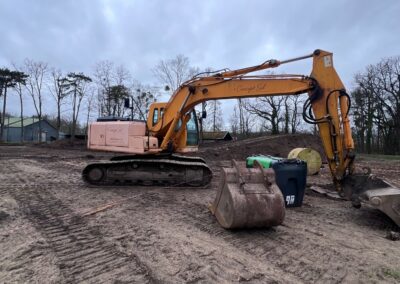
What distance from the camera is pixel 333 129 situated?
696cm

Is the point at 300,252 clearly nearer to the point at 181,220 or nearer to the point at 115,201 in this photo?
the point at 181,220

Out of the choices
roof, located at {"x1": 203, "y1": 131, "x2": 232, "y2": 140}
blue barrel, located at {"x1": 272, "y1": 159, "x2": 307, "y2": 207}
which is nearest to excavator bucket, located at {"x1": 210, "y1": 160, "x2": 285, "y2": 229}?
blue barrel, located at {"x1": 272, "y1": 159, "x2": 307, "y2": 207}

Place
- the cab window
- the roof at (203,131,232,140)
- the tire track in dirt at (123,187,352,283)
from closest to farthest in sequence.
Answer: the tire track in dirt at (123,187,352,283), the cab window, the roof at (203,131,232,140)

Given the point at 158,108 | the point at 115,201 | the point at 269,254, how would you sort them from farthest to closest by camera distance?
the point at 158,108
the point at 115,201
the point at 269,254

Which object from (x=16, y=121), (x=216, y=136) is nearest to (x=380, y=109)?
(x=216, y=136)

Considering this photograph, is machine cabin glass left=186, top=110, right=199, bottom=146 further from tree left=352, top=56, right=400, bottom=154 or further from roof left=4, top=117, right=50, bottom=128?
roof left=4, top=117, right=50, bottom=128

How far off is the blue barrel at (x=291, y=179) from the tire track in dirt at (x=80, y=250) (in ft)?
11.7

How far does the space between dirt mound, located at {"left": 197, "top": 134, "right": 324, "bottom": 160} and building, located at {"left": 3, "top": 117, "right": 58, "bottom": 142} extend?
159 feet

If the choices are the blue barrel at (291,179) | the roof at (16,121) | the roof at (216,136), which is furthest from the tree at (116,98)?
the blue barrel at (291,179)

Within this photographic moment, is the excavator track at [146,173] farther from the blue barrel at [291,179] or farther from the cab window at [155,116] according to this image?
the blue barrel at [291,179]

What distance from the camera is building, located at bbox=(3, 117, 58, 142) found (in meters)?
66.5

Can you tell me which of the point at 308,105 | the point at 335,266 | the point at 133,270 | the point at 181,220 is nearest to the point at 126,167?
the point at 181,220

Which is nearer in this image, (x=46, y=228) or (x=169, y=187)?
(x=46, y=228)

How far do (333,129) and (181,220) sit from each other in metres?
3.42
